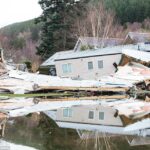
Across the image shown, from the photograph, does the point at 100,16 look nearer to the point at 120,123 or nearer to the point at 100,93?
the point at 100,93

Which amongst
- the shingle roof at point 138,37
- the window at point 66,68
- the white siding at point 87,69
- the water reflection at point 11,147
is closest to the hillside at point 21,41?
the shingle roof at point 138,37

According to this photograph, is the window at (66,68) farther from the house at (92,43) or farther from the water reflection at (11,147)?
the water reflection at (11,147)

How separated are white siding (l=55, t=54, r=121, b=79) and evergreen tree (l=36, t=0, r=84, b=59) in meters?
12.5

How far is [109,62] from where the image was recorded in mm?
36344

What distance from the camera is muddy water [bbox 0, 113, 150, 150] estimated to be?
27.3 ft

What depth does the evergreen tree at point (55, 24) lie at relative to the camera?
51.5 m

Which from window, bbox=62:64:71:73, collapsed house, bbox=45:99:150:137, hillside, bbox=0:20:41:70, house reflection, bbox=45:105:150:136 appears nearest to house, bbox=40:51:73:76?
window, bbox=62:64:71:73

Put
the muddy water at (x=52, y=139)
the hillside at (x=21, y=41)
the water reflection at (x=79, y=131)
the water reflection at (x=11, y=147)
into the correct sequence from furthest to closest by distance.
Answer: the hillside at (x=21, y=41), the water reflection at (x=79, y=131), the muddy water at (x=52, y=139), the water reflection at (x=11, y=147)

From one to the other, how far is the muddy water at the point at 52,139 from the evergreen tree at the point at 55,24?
3930 cm

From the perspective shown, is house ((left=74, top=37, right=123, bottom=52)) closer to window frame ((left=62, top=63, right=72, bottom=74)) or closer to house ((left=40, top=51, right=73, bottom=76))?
house ((left=40, top=51, right=73, bottom=76))

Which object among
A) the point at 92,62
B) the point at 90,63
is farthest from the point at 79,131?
the point at 90,63

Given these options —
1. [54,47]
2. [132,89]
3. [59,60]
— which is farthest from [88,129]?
[54,47]

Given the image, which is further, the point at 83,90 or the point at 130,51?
the point at 130,51

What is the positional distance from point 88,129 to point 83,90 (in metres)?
16.2
